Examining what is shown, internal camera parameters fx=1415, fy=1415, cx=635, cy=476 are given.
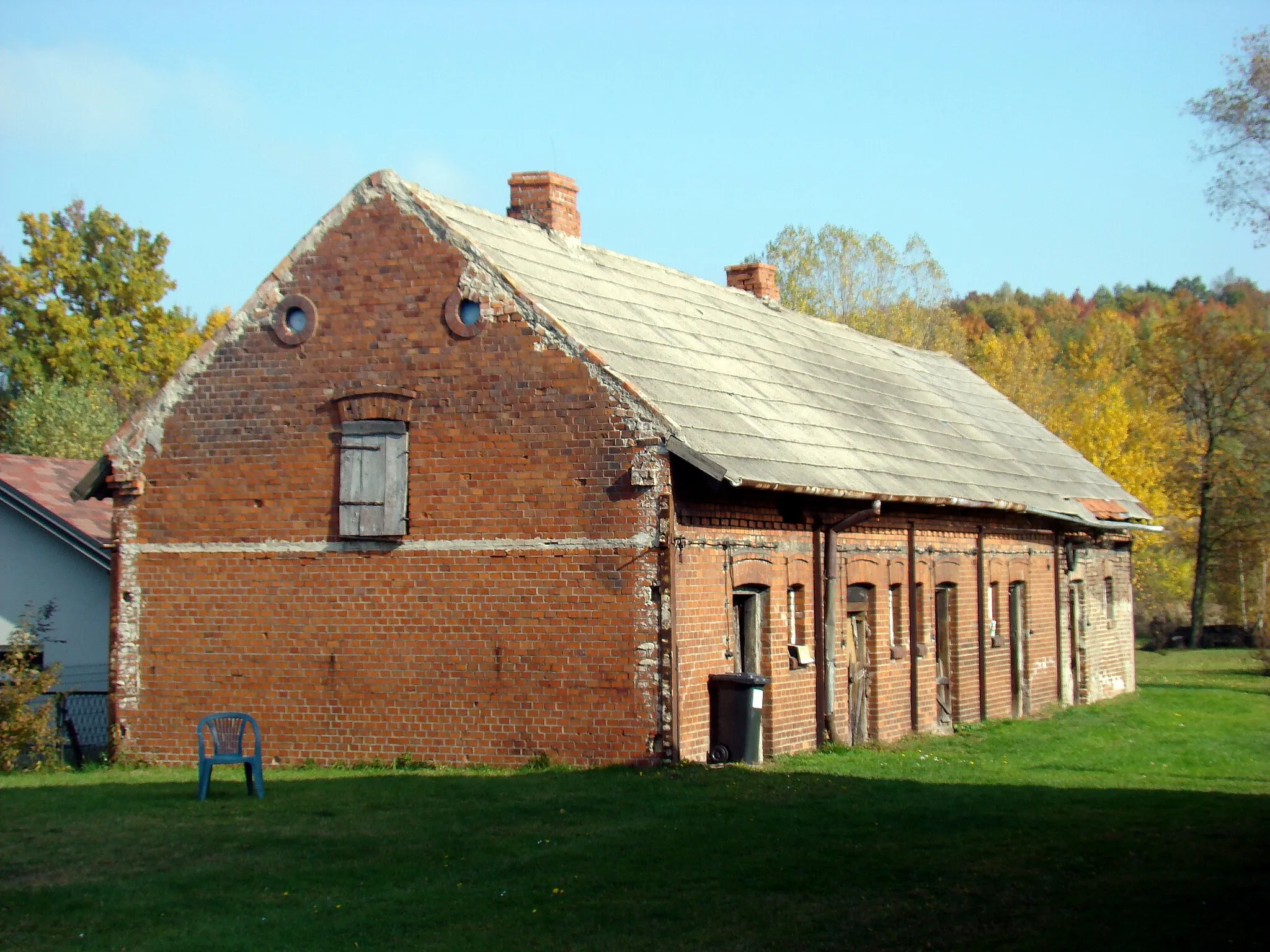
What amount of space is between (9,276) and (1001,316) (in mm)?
69989

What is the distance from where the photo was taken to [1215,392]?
4516 cm

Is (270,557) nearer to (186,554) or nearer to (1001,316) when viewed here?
(186,554)

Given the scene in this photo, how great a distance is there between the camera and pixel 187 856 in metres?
10.8

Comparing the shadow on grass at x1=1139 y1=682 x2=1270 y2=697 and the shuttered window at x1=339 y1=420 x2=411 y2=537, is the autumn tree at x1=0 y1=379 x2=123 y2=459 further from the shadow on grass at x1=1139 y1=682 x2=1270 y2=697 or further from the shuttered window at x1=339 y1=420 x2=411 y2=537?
the shadow on grass at x1=1139 y1=682 x2=1270 y2=697

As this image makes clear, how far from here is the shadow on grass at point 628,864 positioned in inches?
333

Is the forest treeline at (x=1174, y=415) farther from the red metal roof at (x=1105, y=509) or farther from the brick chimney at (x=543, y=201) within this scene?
the brick chimney at (x=543, y=201)

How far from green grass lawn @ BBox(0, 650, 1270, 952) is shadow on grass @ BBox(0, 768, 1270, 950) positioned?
31mm

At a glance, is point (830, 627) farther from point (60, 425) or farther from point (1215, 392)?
point (1215, 392)

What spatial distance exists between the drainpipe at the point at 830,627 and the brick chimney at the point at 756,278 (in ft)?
30.3

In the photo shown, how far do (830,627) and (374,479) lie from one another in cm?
600

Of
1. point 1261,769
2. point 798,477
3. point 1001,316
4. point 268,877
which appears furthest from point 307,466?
point 1001,316

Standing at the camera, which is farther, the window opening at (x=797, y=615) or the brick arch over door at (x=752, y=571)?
the window opening at (x=797, y=615)

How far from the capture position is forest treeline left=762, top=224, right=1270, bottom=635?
43562mm

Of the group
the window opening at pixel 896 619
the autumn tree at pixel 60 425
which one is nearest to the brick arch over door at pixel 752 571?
the window opening at pixel 896 619
